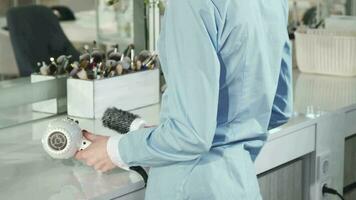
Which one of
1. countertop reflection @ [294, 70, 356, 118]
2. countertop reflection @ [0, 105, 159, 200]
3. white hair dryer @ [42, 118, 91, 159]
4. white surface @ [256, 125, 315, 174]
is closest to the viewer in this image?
countertop reflection @ [0, 105, 159, 200]

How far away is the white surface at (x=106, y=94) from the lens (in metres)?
2.07

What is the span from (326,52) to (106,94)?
1.06 meters

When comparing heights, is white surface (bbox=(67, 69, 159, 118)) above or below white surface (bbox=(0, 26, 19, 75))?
below

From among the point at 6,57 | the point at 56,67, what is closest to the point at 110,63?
the point at 56,67

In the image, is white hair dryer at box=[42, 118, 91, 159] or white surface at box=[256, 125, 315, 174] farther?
white surface at box=[256, 125, 315, 174]

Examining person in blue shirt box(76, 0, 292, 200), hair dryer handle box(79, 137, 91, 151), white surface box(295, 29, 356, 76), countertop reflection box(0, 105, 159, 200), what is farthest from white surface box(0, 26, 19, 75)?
white surface box(295, 29, 356, 76)

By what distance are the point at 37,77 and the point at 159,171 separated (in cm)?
89

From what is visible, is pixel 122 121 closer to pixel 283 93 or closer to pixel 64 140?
pixel 64 140

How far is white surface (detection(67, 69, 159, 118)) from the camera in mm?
2074

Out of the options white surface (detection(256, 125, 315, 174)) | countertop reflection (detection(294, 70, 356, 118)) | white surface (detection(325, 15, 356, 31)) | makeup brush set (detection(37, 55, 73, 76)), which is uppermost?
white surface (detection(325, 15, 356, 31))

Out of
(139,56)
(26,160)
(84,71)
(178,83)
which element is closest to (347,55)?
(139,56)

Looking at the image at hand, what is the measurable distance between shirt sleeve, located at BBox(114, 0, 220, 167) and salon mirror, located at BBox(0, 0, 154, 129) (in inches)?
35.6

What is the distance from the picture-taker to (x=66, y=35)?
7.27 feet

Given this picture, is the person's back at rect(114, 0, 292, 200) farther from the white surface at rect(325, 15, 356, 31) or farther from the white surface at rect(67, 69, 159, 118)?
the white surface at rect(325, 15, 356, 31)
